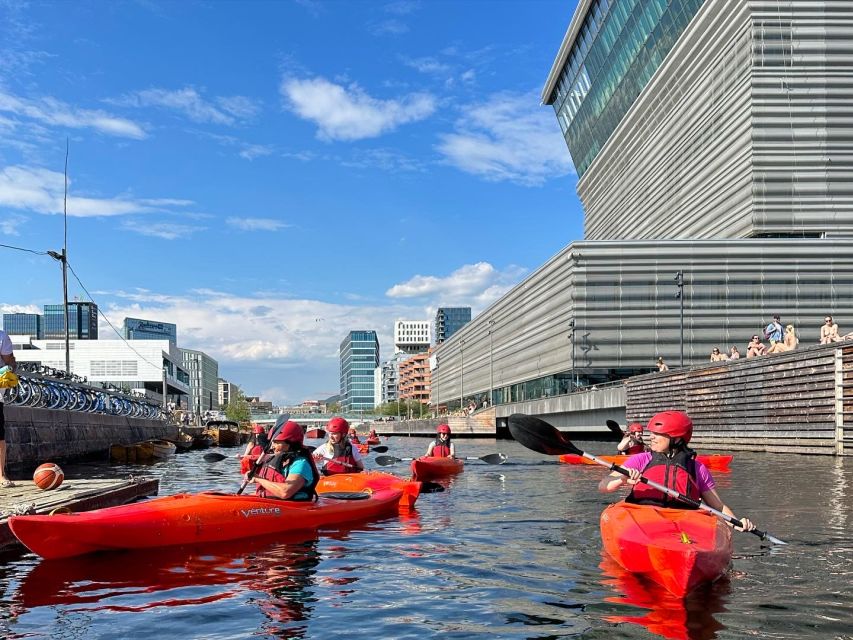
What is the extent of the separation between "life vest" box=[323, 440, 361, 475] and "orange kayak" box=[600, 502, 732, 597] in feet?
24.3

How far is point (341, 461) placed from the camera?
1524cm

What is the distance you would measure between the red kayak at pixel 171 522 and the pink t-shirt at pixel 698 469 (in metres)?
4.60

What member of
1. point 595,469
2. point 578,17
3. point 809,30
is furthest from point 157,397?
point 595,469

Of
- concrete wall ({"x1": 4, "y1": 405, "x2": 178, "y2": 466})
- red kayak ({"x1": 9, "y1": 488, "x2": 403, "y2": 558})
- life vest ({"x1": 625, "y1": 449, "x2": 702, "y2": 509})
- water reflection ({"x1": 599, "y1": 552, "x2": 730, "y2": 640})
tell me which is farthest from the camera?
concrete wall ({"x1": 4, "y1": 405, "x2": 178, "y2": 466})

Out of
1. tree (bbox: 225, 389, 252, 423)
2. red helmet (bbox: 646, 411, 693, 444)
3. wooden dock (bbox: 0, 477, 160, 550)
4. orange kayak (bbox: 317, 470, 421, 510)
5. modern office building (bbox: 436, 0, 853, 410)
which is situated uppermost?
modern office building (bbox: 436, 0, 853, 410)

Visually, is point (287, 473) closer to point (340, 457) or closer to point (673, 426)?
point (340, 457)

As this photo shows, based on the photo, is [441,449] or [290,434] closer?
[290,434]

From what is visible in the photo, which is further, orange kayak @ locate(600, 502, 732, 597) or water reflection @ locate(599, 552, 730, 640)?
orange kayak @ locate(600, 502, 732, 597)

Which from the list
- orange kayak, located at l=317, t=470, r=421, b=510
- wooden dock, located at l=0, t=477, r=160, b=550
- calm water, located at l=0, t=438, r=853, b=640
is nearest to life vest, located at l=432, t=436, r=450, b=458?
orange kayak, located at l=317, t=470, r=421, b=510

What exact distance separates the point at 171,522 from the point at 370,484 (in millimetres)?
4982

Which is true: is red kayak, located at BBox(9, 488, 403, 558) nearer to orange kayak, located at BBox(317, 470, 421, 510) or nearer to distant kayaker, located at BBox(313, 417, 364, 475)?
orange kayak, located at BBox(317, 470, 421, 510)

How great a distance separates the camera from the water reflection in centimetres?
631

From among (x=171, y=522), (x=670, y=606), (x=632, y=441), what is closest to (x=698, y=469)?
(x=670, y=606)

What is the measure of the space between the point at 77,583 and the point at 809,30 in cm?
6387
